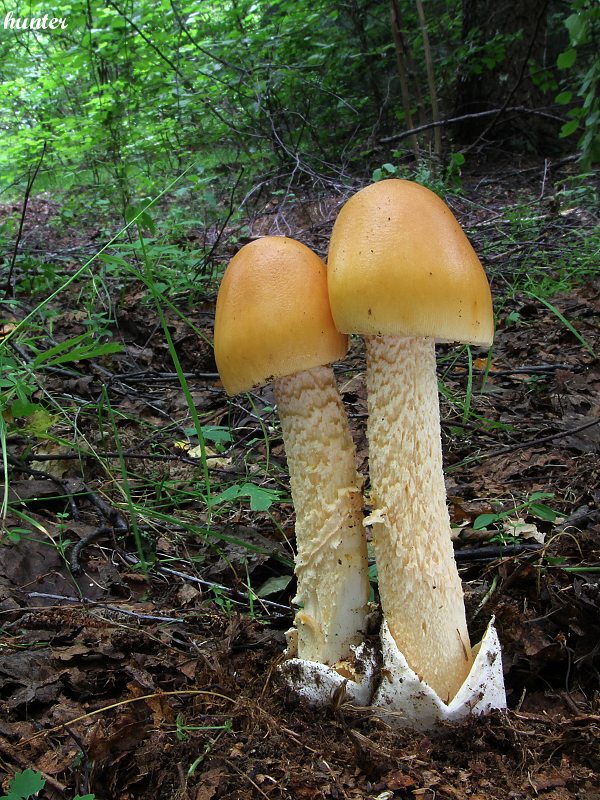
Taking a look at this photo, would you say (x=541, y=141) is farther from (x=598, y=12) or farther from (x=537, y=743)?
(x=537, y=743)

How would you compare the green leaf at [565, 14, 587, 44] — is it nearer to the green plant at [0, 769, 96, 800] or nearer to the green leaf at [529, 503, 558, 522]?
the green leaf at [529, 503, 558, 522]

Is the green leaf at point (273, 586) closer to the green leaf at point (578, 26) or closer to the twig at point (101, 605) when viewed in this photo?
the twig at point (101, 605)

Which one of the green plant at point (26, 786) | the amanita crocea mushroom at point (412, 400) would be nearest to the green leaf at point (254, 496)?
the amanita crocea mushroom at point (412, 400)

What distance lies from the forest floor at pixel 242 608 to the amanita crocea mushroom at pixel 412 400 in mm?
299

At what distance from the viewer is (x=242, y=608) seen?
292cm

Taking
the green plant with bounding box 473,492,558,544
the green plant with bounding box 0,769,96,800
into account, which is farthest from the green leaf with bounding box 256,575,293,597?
the green plant with bounding box 0,769,96,800

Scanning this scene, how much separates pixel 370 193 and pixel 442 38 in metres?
11.9

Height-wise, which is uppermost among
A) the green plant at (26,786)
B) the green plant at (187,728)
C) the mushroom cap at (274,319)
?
the mushroom cap at (274,319)

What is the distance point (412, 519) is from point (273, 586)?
1.10 meters

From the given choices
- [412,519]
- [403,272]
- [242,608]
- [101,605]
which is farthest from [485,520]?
[101,605]

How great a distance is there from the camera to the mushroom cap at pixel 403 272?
6.42 feet

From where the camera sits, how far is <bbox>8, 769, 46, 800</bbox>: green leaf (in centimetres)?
161

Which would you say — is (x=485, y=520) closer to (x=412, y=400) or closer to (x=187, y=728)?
(x=412, y=400)

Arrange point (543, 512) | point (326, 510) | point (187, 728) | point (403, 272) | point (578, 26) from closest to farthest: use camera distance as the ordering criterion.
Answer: point (403, 272) → point (187, 728) → point (326, 510) → point (543, 512) → point (578, 26)
